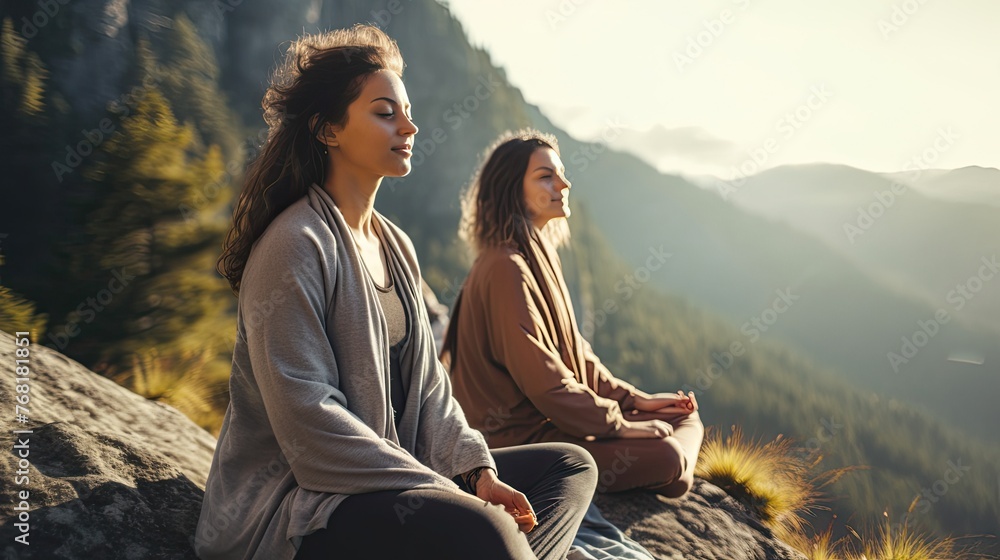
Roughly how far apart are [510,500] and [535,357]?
1.41 metres

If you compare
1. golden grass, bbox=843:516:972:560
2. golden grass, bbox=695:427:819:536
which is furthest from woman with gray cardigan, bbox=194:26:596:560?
golden grass, bbox=843:516:972:560

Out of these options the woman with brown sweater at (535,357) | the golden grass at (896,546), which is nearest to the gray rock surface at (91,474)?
the woman with brown sweater at (535,357)

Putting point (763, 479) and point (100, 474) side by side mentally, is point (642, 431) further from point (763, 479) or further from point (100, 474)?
point (100, 474)

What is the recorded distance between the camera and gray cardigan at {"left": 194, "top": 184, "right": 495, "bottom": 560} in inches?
75.3

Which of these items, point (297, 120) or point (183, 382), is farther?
point (183, 382)

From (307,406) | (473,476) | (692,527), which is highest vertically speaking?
(307,406)

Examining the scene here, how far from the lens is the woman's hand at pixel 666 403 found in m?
4.11

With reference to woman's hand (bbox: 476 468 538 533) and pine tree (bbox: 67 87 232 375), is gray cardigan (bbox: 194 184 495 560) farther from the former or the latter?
pine tree (bbox: 67 87 232 375)

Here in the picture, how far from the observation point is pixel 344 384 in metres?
2.06

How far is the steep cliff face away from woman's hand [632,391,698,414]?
29.6 inches

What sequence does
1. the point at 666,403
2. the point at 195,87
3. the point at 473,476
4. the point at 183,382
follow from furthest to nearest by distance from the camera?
the point at 195,87
the point at 183,382
the point at 666,403
the point at 473,476

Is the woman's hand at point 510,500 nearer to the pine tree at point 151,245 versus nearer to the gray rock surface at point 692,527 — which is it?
the gray rock surface at point 692,527

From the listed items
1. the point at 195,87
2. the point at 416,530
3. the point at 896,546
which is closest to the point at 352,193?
the point at 416,530

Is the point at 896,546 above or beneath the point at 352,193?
beneath
